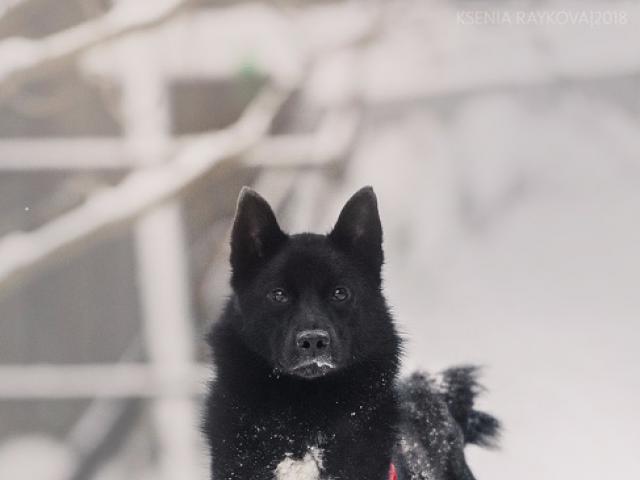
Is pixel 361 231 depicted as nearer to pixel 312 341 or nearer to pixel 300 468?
pixel 312 341

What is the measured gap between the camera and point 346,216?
2.92 m

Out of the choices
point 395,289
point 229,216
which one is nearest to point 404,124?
point 395,289

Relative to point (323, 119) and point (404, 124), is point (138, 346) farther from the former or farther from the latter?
point (404, 124)

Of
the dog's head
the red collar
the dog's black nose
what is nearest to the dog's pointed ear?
the dog's head

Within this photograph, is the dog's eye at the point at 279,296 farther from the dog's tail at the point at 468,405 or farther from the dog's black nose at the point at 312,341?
the dog's tail at the point at 468,405

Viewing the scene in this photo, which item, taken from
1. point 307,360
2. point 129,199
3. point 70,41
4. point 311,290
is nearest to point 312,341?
point 307,360

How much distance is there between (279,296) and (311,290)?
10 centimetres

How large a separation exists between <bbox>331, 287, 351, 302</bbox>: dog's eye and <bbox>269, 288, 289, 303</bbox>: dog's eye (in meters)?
0.14

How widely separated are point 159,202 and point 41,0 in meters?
1.80

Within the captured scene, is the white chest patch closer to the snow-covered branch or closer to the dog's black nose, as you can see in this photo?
the dog's black nose

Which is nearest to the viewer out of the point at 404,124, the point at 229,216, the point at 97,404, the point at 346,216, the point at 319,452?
the point at 319,452

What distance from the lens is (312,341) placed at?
257cm

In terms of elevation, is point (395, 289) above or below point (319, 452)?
above

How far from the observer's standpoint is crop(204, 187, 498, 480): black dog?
269 centimetres
